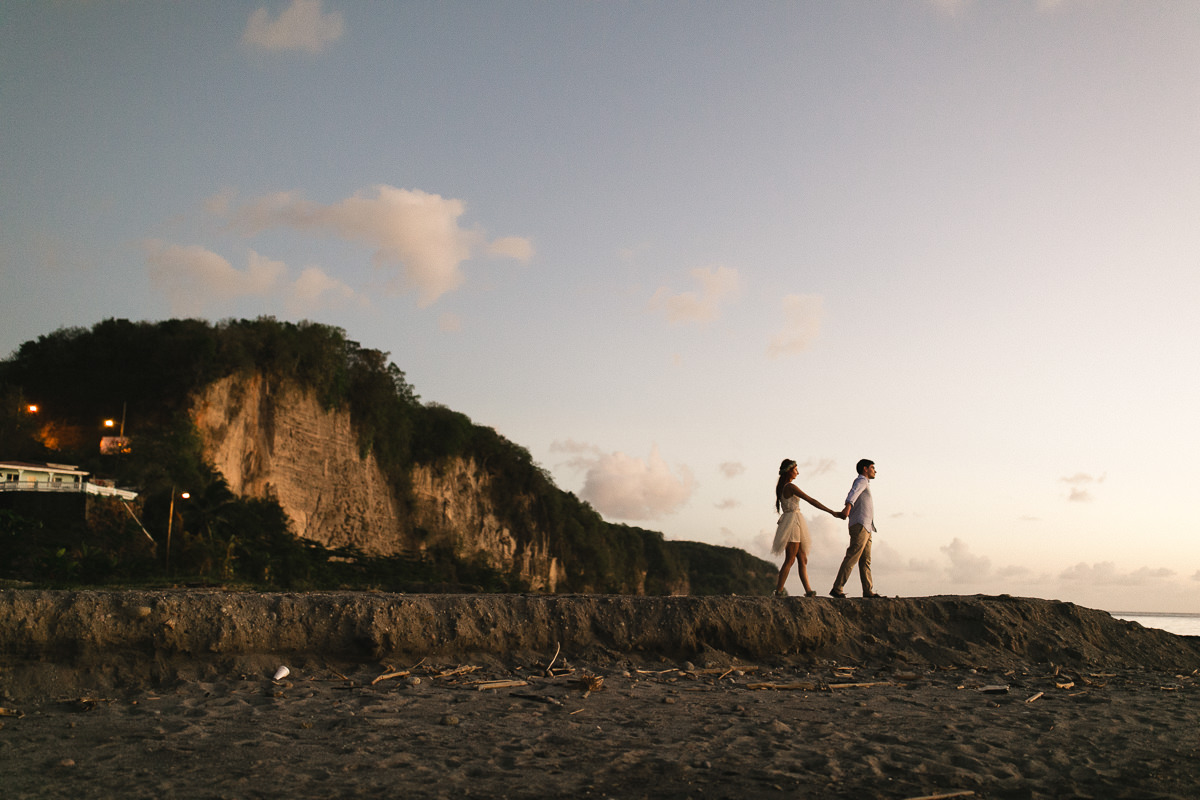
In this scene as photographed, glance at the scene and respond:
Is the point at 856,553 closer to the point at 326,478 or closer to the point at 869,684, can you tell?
the point at 869,684

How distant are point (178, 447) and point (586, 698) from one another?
21524mm

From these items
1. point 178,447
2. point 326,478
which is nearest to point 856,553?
point 178,447

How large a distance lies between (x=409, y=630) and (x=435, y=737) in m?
2.14

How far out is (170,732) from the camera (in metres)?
3.89

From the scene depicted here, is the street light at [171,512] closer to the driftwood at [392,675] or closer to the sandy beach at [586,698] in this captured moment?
the sandy beach at [586,698]

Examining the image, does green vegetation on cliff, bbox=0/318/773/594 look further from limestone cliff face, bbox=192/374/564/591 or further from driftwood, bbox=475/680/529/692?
driftwood, bbox=475/680/529/692

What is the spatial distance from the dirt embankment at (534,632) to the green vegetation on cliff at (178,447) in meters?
8.86

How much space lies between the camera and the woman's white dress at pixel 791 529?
27.6 feet

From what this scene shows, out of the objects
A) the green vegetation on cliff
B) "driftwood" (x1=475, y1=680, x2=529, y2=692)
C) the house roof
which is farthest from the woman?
the house roof

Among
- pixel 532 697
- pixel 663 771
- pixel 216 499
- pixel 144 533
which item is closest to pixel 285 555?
pixel 216 499

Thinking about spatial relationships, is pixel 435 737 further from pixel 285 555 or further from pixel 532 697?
pixel 285 555

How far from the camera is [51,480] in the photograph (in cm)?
2062

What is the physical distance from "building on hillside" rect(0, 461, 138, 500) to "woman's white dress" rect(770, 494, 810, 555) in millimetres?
18045

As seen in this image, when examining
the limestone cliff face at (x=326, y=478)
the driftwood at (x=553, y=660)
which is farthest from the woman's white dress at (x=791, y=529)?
the limestone cliff face at (x=326, y=478)
